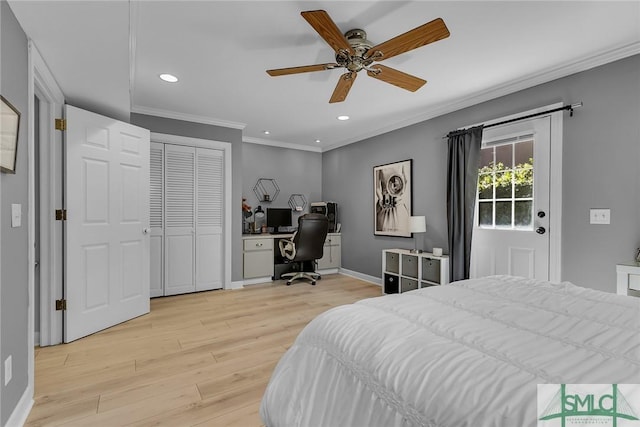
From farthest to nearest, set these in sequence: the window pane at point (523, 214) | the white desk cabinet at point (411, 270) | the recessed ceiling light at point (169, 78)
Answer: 1. the white desk cabinet at point (411, 270)
2. the window pane at point (523, 214)
3. the recessed ceiling light at point (169, 78)

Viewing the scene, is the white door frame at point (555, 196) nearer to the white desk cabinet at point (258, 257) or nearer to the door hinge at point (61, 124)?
the white desk cabinet at point (258, 257)

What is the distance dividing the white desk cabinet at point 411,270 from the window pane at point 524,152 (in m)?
1.30

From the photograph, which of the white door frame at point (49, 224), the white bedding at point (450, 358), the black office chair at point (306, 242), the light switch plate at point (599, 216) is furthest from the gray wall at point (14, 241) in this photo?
the light switch plate at point (599, 216)

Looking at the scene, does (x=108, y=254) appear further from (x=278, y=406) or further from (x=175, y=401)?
(x=278, y=406)

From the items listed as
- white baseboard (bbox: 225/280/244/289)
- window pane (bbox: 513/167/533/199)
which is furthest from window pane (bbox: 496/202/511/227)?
white baseboard (bbox: 225/280/244/289)

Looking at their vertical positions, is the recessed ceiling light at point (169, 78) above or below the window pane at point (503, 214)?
above

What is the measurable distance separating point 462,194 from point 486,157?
0.49 metres

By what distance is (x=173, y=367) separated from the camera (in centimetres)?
226

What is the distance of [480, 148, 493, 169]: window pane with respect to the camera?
341 centimetres

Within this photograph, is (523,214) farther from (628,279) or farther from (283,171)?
(283,171)

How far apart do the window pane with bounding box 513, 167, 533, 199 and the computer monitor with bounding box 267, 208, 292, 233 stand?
346 cm

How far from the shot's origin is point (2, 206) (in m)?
1.52

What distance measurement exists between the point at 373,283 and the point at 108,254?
358 centimetres

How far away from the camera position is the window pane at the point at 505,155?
3.21m
